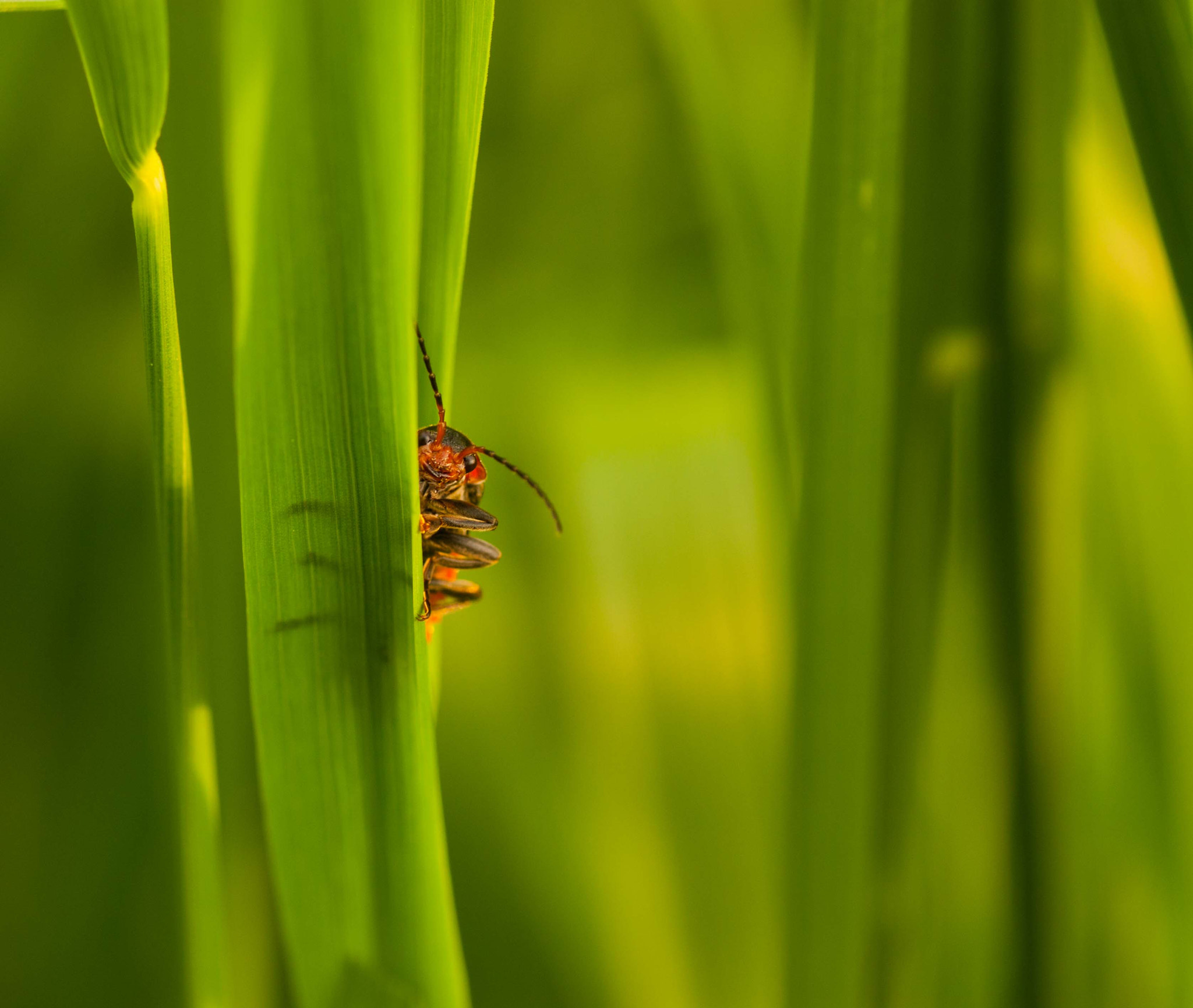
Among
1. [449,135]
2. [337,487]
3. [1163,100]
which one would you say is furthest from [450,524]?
[1163,100]

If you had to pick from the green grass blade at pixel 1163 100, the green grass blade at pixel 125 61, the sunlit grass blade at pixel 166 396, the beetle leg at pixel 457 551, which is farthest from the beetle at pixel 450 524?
the green grass blade at pixel 1163 100

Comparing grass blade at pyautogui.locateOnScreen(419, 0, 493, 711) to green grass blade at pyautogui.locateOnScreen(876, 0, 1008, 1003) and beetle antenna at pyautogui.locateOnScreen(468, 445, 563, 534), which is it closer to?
green grass blade at pyautogui.locateOnScreen(876, 0, 1008, 1003)

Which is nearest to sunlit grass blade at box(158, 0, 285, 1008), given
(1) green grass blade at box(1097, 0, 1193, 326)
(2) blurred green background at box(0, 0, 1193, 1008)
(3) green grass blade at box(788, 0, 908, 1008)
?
(2) blurred green background at box(0, 0, 1193, 1008)

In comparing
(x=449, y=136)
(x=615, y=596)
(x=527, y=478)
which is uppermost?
(x=449, y=136)

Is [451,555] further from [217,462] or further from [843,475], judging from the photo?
[843,475]

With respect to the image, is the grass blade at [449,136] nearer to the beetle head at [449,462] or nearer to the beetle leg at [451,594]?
the beetle head at [449,462]

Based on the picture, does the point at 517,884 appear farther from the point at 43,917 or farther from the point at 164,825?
the point at 43,917
